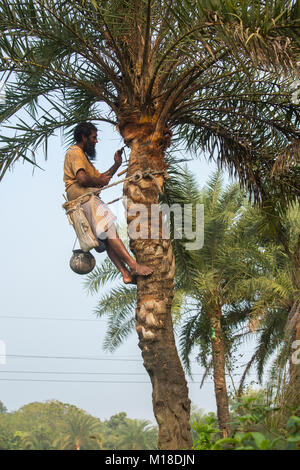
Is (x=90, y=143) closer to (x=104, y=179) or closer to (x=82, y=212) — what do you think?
(x=104, y=179)

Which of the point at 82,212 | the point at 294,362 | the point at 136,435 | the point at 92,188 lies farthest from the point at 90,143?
the point at 136,435

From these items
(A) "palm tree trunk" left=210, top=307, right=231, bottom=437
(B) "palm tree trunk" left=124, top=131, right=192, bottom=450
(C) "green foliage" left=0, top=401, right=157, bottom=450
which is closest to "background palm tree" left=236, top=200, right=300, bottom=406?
(A) "palm tree trunk" left=210, top=307, right=231, bottom=437

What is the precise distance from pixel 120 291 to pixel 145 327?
12.6 metres

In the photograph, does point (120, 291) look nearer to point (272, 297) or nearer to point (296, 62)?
point (272, 297)

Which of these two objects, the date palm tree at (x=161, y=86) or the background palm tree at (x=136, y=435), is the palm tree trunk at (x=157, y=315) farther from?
the background palm tree at (x=136, y=435)

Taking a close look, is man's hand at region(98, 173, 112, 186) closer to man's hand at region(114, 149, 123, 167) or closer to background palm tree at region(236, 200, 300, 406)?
man's hand at region(114, 149, 123, 167)

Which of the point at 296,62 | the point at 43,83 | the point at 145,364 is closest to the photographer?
the point at 296,62

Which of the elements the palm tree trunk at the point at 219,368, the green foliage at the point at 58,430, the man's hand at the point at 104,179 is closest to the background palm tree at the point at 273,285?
the palm tree trunk at the point at 219,368

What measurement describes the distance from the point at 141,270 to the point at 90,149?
1.80 meters

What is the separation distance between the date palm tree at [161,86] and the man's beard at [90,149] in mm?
438

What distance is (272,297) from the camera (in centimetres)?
1717

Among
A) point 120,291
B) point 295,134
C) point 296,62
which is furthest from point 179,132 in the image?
point 120,291

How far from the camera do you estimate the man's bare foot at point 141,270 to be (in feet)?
24.3

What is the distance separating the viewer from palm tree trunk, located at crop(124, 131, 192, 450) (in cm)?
677
